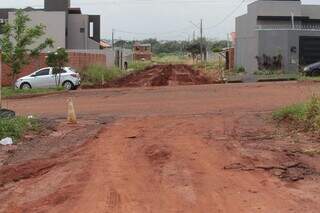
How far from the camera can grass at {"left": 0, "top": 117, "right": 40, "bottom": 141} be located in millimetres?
14984

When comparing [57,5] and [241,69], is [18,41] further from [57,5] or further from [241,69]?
[57,5]

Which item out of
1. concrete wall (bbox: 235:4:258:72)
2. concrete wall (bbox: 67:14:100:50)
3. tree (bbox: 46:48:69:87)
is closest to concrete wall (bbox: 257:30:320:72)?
concrete wall (bbox: 235:4:258:72)

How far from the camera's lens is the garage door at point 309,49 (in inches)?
1954

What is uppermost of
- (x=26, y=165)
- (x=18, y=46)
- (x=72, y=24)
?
(x=72, y=24)

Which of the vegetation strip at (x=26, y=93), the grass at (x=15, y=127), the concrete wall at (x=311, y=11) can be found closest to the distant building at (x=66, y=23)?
the concrete wall at (x=311, y=11)

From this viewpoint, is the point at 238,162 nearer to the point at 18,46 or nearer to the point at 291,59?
the point at 18,46

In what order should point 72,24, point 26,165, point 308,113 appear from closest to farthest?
point 26,165
point 308,113
point 72,24

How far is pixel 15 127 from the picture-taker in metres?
15.3

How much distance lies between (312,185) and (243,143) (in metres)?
3.81

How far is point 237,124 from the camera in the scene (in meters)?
16.5

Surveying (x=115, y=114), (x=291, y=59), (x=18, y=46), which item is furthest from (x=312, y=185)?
(x=291, y=59)

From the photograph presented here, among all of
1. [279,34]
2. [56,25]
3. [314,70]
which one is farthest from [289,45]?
[56,25]

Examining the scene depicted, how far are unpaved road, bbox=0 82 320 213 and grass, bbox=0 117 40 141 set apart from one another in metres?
1.84

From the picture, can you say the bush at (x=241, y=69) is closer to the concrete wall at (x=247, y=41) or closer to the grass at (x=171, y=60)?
the concrete wall at (x=247, y=41)
